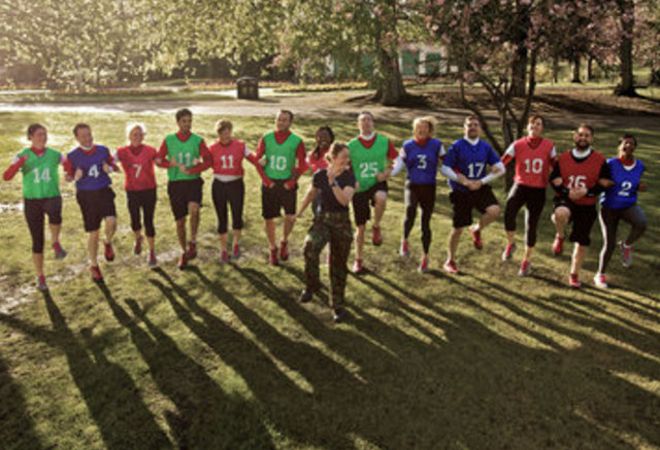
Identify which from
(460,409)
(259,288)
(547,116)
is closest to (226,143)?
(259,288)

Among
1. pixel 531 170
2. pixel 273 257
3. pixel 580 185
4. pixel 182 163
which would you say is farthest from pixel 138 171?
pixel 580 185

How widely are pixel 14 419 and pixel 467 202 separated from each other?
19.7 ft

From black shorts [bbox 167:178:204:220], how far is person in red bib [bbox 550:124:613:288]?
5097 mm

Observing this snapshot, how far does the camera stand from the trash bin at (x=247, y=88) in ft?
105

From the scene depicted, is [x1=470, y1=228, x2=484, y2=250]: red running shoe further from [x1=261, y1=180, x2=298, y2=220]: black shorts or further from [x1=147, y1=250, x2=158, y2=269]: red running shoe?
[x1=147, y1=250, x2=158, y2=269]: red running shoe

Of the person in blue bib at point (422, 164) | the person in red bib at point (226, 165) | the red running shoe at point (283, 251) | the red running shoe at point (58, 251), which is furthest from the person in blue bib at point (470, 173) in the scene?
the red running shoe at point (58, 251)

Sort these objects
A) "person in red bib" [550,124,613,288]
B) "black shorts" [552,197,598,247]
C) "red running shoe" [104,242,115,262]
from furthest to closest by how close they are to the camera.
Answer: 1. "red running shoe" [104,242,115,262]
2. "black shorts" [552,197,598,247]
3. "person in red bib" [550,124,613,288]

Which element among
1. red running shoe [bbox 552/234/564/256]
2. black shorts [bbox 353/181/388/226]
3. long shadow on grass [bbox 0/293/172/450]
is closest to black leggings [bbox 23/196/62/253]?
long shadow on grass [bbox 0/293/172/450]

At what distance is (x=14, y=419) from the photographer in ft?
15.6

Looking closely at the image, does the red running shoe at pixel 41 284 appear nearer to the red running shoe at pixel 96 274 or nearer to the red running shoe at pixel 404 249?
the red running shoe at pixel 96 274

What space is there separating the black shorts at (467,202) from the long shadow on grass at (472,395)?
184 centimetres

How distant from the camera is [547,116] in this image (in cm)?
2353

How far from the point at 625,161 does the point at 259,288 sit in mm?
5254

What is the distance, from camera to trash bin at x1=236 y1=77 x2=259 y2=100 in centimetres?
3198
